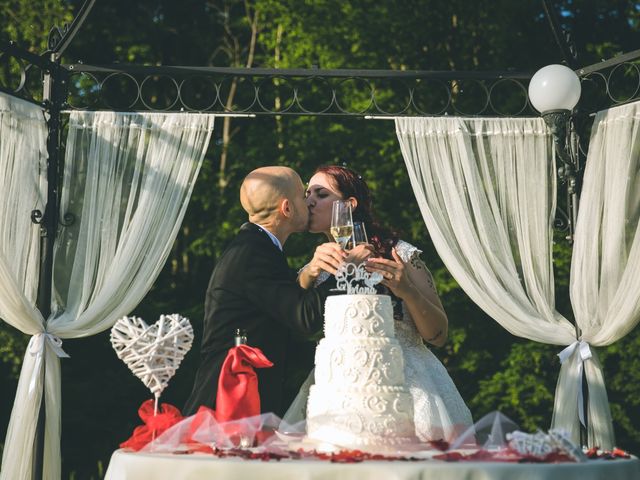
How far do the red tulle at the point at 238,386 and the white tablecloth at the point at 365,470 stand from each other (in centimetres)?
37

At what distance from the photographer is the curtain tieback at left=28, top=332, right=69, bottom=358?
5070 millimetres

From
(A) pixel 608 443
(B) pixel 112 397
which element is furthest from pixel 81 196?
(B) pixel 112 397

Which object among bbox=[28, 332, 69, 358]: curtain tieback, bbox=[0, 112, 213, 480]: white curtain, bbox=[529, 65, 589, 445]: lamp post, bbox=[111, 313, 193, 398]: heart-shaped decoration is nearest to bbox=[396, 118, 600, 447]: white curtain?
bbox=[529, 65, 589, 445]: lamp post

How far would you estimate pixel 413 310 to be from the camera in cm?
337

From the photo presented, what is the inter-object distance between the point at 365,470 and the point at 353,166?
7947mm

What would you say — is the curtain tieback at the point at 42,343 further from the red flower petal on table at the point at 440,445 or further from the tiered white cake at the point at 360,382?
the red flower petal on table at the point at 440,445

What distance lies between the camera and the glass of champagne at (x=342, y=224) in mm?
2865

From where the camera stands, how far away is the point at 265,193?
3479 millimetres

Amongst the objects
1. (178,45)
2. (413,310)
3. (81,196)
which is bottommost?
(413,310)

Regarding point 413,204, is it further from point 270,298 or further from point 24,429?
point 270,298

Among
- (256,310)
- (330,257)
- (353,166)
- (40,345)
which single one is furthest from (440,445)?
(353,166)

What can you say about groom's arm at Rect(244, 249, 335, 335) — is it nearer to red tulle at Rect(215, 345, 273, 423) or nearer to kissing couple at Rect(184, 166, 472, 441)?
kissing couple at Rect(184, 166, 472, 441)

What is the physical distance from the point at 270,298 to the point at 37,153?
8.73 ft

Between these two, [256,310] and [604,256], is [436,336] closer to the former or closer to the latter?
[256,310]
